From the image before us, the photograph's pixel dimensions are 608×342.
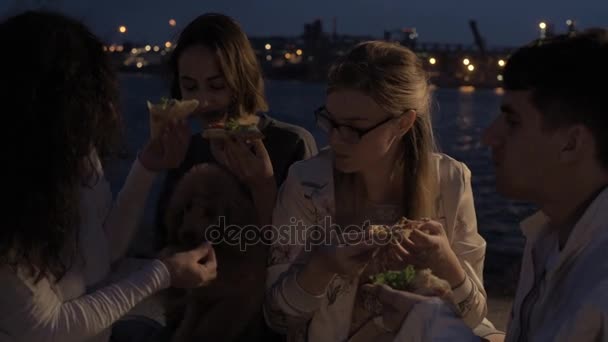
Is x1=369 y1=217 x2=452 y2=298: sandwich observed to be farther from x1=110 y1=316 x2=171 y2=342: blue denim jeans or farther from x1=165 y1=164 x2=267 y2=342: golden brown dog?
x1=110 y1=316 x2=171 y2=342: blue denim jeans

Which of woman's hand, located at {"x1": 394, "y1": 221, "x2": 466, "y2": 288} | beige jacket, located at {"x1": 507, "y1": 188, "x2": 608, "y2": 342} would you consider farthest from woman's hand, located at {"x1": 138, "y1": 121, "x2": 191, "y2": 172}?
beige jacket, located at {"x1": 507, "y1": 188, "x2": 608, "y2": 342}

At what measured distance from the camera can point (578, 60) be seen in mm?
2121

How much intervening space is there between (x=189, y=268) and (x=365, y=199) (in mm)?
1020

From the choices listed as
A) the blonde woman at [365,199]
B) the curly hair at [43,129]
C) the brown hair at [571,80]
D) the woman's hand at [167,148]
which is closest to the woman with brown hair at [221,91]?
the woman's hand at [167,148]

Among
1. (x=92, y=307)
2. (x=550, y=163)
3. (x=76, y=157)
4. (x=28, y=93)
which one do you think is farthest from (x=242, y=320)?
(x=550, y=163)

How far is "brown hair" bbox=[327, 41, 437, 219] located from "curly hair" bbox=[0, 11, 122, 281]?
1.18 m

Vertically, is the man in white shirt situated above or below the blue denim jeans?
above

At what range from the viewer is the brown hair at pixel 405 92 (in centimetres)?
337

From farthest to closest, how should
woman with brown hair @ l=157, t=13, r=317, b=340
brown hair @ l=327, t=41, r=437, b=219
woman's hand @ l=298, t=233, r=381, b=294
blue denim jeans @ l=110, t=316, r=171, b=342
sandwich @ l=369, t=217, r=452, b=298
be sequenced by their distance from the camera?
blue denim jeans @ l=110, t=316, r=171, b=342 < woman with brown hair @ l=157, t=13, r=317, b=340 < brown hair @ l=327, t=41, r=437, b=219 < woman's hand @ l=298, t=233, r=381, b=294 < sandwich @ l=369, t=217, r=452, b=298

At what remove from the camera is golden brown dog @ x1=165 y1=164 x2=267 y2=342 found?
3.54 meters

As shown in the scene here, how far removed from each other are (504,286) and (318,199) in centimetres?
488

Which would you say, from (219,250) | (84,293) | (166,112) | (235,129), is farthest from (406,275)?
(166,112)

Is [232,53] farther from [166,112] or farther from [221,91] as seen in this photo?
[166,112]

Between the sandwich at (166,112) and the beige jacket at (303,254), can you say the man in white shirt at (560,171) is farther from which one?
the sandwich at (166,112)
